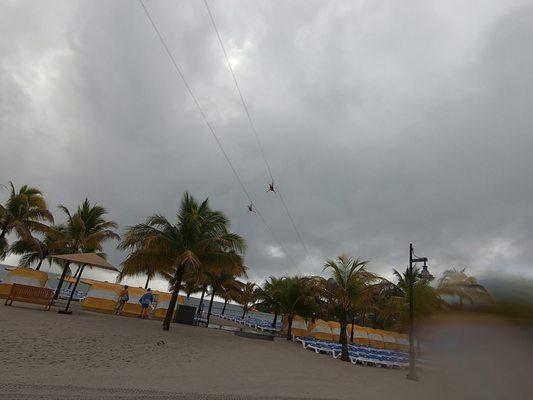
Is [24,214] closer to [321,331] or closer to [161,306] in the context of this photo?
[161,306]

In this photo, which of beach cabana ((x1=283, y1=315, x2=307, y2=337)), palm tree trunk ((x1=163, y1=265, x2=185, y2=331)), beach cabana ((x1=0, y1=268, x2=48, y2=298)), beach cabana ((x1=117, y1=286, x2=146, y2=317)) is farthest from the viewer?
beach cabana ((x1=283, y1=315, x2=307, y2=337))

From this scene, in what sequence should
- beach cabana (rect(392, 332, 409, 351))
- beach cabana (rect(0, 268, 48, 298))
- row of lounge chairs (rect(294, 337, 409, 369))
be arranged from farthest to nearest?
beach cabana (rect(392, 332, 409, 351))
beach cabana (rect(0, 268, 48, 298))
row of lounge chairs (rect(294, 337, 409, 369))

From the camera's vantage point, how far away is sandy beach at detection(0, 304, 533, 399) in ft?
8.85

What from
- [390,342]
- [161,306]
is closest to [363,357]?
[161,306]

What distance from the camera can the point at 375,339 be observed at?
31.2 m

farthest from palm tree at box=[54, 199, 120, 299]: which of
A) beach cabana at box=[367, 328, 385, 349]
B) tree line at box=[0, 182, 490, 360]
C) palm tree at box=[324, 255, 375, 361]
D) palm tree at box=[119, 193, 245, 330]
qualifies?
beach cabana at box=[367, 328, 385, 349]

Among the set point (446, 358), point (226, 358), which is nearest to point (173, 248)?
point (226, 358)

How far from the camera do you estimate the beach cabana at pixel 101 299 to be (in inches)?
793

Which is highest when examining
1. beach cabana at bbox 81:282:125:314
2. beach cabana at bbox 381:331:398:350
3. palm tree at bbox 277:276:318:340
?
palm tree at bbox 277:276:318:340

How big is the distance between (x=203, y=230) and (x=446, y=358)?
15.4 meters

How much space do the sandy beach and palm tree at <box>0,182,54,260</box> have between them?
12228 millimetres

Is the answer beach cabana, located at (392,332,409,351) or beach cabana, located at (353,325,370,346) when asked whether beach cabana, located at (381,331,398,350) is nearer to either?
beach cabana, located at (392,332,409,351)

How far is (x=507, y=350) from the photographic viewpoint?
96.7 inches

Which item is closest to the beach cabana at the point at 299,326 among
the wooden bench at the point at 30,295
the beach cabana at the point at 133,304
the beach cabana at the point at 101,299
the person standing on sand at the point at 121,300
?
the beach cabana at the point at 133,304
